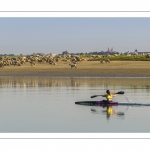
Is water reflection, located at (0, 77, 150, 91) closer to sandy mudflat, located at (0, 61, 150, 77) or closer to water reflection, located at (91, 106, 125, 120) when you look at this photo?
sandy mudflat, located at (0, 61, 150, 77)

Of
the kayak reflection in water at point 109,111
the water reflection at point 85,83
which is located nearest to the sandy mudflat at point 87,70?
the water reflection at point 85,83

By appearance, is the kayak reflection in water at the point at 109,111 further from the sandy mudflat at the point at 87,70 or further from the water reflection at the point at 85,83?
the sandy mudflat at the point at 87,70

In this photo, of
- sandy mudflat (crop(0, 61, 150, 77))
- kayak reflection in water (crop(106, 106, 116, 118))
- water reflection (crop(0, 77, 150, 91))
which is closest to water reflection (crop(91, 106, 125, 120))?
kayak reflection in water (crop(106, 106, 116, 118))

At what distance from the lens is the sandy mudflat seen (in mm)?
51844

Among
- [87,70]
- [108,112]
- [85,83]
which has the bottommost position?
[108,112]

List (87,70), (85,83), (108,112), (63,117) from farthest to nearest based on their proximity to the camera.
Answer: (87,70)
(85,83)
(108,112)
(63,117)

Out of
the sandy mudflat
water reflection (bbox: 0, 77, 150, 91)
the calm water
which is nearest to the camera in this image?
the calm water

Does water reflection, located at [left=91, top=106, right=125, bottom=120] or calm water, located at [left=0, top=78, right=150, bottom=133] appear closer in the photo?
calm water, located at [left=0, top=78, right=150, bottom=133]

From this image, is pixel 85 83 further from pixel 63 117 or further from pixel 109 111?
pixel 63 117

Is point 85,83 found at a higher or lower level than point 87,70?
lower

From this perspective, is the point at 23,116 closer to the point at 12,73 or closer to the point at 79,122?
the point at 79,122

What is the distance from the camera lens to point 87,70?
55469 millimetres

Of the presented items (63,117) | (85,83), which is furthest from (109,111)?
(85,83)

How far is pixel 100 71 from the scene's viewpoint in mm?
52844
